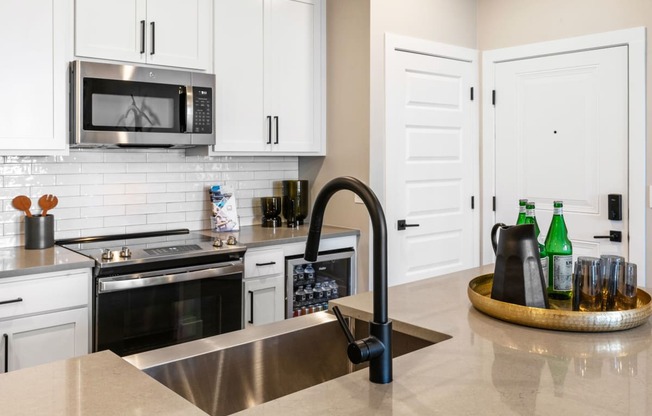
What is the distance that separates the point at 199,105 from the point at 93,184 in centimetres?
74

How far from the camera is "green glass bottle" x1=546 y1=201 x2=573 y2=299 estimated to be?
1707 millimetres

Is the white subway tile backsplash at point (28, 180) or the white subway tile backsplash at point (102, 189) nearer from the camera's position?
the white subway tile backsplash at point (28, 180)

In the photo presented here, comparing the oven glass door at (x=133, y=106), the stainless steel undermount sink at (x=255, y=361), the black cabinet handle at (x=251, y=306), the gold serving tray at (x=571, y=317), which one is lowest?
the black cabinet handle at (x=251, y=306)

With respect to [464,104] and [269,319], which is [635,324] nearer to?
Answer: [269,319]

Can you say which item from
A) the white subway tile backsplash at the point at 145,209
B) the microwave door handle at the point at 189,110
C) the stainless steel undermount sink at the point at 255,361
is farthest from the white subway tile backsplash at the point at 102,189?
the stainless steel undermount sink at the point at 255,361

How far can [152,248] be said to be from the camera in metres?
2.87

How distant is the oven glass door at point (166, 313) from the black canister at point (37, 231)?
21.7 inches

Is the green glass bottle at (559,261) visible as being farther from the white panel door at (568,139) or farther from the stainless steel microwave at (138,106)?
the stainless steel microwave at (138,106)

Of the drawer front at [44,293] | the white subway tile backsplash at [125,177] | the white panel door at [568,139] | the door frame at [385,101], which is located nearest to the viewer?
the drawer front at [44,293]

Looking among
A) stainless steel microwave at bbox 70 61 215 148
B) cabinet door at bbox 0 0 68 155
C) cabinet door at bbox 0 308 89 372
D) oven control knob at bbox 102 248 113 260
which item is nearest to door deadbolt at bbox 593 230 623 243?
stainless steel microwave at bbox 70 61 215 148

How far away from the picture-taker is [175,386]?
1.35m

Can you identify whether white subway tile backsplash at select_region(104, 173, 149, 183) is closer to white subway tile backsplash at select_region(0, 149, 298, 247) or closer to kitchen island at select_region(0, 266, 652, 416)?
white subway tile backsplash at select_region(0, 149, 298, 247)

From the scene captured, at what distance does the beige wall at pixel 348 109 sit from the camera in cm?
353

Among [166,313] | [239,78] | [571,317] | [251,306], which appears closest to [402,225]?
[251,306]
